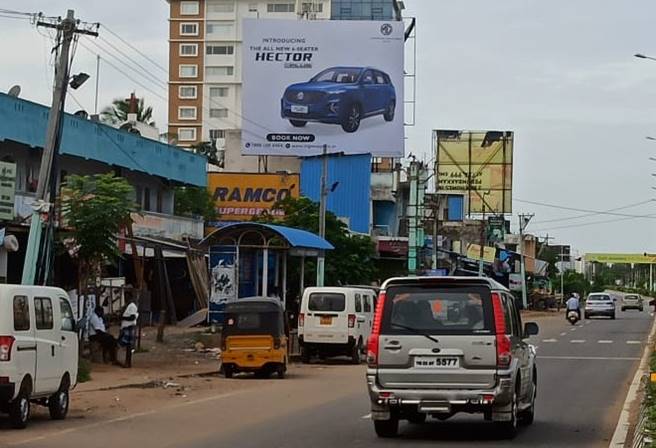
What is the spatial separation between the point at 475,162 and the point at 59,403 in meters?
68.1

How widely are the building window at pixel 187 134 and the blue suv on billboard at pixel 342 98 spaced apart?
170ft

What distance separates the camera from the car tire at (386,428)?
53.1 ft

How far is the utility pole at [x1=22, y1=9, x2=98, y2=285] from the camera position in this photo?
86.7 feet

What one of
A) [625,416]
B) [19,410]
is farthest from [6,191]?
[625,416]

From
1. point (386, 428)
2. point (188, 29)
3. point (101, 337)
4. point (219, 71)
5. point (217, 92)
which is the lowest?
point (386, 428)

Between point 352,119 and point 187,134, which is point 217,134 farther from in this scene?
point 352,119

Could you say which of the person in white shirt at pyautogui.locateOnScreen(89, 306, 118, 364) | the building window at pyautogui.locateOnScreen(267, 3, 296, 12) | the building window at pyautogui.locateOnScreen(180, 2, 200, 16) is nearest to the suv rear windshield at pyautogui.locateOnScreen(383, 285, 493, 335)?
the person in white shirt at pyautogui.locateOnScreen(89, 306, 118, 364)

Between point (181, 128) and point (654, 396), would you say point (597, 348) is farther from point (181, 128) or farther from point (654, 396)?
point (181, 128)

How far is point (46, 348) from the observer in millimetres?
17719

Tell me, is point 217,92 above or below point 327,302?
above

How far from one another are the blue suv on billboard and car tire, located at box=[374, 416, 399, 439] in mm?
52137

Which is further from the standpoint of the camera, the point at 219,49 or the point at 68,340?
the point at 219,49

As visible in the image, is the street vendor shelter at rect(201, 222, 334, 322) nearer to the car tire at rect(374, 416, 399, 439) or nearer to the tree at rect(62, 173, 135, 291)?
the tree at rect(62, 173, 135, 291)

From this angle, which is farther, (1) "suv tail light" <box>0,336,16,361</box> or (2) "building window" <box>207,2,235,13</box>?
(2) "building window" <box>207,2,235,13</box>
